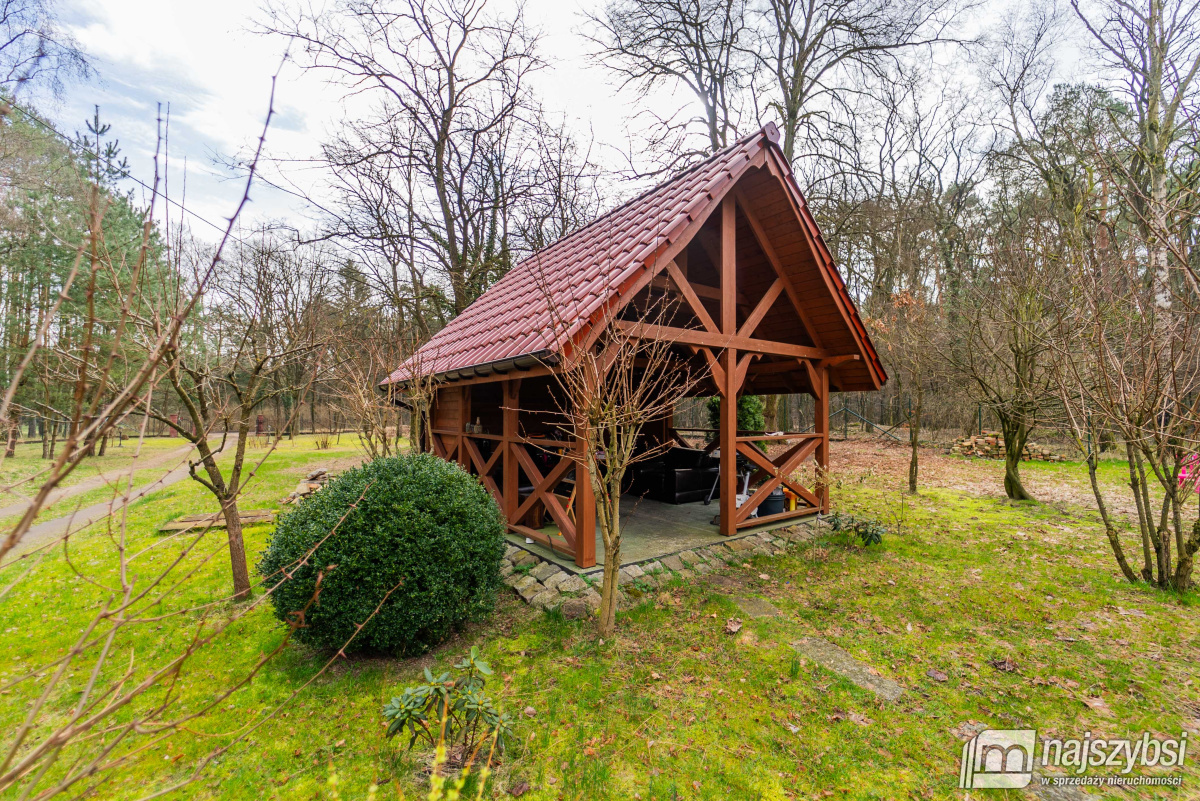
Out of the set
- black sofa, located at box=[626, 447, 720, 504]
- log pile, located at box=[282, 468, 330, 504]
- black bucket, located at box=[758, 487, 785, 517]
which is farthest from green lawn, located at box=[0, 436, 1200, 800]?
log pile, located at box=[282, 468, 330, 504]

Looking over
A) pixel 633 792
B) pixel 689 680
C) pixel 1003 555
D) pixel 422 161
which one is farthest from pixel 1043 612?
pixel 422 161

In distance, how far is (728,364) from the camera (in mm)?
6340

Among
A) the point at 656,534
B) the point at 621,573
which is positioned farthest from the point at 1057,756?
the point at 656,534

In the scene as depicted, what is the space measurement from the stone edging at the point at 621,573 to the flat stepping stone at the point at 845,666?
4.84 feet

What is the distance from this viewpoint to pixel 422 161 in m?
14.0

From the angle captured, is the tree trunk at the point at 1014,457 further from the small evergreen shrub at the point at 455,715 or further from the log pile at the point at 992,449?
the small evergreen shrub at the point at 455,715

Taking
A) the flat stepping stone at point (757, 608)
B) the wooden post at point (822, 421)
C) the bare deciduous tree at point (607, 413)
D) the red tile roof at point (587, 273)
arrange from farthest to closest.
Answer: the wooden post at point (822, 421) < the flat stepping stone at point (757, 608) < the red tile roof at point (587, 273) < the bare deciduous tree at point (607, 413)

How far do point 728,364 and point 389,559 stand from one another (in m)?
4.32

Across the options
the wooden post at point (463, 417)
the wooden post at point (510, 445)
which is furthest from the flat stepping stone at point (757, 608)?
the wooden post at point (463, 417)

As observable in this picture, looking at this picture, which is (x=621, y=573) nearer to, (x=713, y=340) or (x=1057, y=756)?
(x=713, y=340)

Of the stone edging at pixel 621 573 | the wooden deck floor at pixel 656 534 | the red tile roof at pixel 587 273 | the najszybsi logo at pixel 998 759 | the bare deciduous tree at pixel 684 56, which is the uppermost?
the bare deciduous tree at pixel 684 56

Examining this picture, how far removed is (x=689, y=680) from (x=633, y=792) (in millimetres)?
1093

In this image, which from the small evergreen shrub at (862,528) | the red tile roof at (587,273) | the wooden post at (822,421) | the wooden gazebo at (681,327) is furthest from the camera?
the wooden post at (822,421)

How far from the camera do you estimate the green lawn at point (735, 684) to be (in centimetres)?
305
